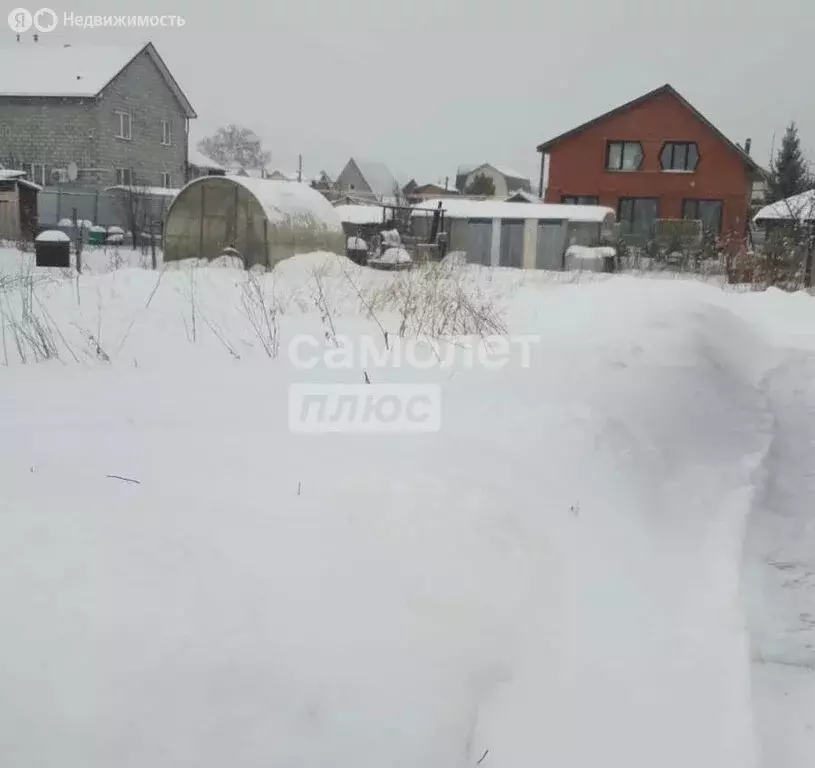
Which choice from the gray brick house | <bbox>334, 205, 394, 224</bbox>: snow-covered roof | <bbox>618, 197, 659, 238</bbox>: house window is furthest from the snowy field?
<bbox>618, 197, 659, 238</bbox>: house window

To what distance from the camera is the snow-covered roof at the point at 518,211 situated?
22.9 m

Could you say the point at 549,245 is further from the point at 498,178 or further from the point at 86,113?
the point at 498,178

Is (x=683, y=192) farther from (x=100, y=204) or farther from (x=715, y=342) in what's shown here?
(x=715, y=342)

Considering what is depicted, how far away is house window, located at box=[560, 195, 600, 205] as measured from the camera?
91.0 ft

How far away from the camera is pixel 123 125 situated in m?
22.8

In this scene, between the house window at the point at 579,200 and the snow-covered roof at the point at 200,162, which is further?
the snow-covered roof at the point at 200,162

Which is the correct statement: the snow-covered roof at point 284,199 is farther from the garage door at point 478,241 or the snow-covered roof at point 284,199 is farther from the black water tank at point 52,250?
the garage door at point 478,241

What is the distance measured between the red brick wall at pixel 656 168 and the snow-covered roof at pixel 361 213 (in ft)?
25.3

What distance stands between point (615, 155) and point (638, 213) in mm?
2228

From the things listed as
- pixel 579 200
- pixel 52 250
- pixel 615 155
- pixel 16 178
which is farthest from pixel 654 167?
pixel 52 250

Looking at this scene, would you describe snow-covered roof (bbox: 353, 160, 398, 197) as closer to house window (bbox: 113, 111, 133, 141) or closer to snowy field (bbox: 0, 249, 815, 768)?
house window (bbox: 113, 111, 133, 141)

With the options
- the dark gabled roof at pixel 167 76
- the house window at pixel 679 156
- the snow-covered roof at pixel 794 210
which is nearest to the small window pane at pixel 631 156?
the house window at pixel 679 156

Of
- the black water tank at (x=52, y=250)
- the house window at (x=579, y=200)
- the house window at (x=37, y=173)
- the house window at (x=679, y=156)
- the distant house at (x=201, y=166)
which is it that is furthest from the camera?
the distant house at (x=201, y=166)

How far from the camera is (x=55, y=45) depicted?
22.6 metres
